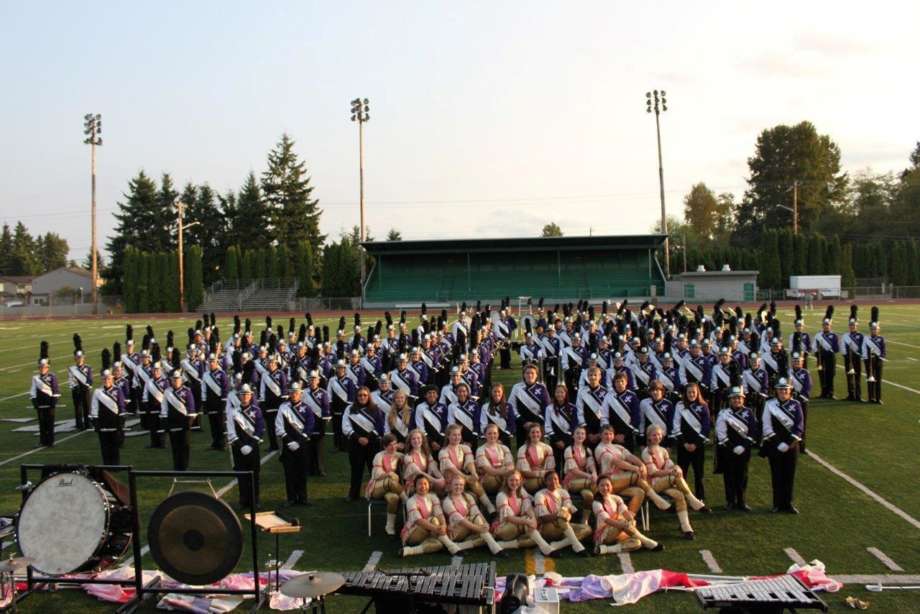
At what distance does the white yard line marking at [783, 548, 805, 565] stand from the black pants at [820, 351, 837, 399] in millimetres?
9177

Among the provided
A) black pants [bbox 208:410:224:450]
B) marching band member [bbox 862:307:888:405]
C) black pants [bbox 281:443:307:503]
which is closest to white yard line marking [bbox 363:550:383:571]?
black pants [bbox 281:443:307:503]

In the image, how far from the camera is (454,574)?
224 inches

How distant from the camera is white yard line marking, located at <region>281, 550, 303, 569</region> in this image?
24.1ft

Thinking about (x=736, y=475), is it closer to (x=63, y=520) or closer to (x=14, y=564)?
(x=63, y=520)

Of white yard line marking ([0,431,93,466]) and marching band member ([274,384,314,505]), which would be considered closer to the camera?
marching band member ([274,384,314,505])

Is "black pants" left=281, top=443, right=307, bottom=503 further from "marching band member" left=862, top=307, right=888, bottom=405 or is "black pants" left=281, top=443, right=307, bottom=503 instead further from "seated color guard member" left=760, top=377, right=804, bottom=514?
"marching band member" left=862, top=307, right=888, bottom=405

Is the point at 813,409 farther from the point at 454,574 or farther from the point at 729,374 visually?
the point at 454,574

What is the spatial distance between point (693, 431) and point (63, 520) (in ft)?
20.8

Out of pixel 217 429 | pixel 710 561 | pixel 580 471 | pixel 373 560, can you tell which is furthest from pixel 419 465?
pixel 217 429

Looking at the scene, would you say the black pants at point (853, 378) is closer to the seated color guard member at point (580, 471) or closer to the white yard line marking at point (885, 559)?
the white yard line marking at point (885, 559)

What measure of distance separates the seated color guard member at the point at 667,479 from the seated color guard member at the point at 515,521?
52.7 inches

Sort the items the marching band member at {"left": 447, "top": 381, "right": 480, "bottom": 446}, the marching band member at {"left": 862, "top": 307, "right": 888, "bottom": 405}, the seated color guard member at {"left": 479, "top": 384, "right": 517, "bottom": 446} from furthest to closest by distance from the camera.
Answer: the marching band member at {"left": 862, "top": 307, "right": 888, "bottom": 405}, the marching band member at {"left": 447, "top": 381, "right": 480, "bottom": 446}, the seated color guard member at {"left": 479, "top": 384, "right": 517, "bottom": 446}

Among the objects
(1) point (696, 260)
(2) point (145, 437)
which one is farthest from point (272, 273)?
(2) point (145, 437)

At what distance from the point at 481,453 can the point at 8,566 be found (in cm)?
433
